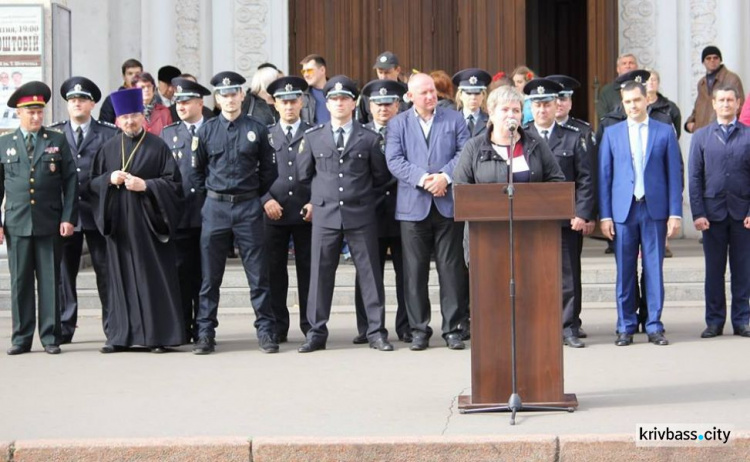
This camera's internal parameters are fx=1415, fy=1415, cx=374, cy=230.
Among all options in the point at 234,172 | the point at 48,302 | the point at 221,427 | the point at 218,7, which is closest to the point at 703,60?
the point at 218,7

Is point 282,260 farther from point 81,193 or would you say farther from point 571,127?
point 571,127

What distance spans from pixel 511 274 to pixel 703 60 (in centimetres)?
795

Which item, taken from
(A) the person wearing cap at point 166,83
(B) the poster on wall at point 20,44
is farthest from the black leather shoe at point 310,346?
(A) the person wearing cap at point 166,83

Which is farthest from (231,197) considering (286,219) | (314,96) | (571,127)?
(571,127)

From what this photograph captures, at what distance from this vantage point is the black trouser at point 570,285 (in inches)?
434

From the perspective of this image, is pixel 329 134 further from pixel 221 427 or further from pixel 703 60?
pixel 703 60

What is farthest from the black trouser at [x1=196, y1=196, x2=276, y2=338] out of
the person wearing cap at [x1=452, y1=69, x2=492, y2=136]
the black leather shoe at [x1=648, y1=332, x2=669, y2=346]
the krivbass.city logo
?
the krivbass.city logo

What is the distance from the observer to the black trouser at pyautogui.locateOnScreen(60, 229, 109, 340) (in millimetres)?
11531

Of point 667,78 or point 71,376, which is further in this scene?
point 667,78

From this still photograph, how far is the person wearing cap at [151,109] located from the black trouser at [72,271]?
6.18ft

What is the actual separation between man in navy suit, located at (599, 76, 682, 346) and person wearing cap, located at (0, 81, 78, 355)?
4282 mm

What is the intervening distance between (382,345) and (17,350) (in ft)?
9.27

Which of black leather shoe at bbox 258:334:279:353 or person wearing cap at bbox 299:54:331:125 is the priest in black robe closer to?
black leather shoe at bbox 258:334:279:353

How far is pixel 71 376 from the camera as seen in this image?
388 inches
